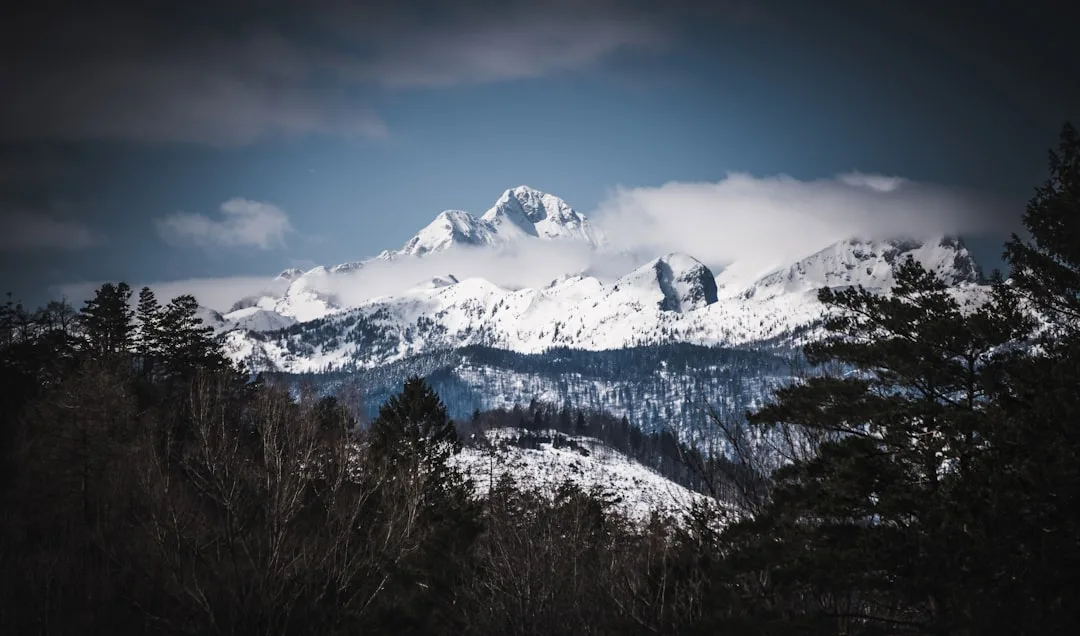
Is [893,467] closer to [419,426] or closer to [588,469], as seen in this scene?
[419,426]

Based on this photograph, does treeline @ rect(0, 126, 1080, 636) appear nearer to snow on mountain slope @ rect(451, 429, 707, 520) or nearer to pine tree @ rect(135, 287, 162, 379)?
pine tree @ rect(135, 287, 162, 379)

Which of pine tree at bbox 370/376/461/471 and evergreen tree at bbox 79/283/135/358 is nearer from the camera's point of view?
pine tree at bbox 370/376/461/471

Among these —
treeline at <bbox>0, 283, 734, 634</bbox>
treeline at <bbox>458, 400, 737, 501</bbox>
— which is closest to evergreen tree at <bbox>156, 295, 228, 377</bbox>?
treeline at <bbox>0, 283, 734, 634</bbox>

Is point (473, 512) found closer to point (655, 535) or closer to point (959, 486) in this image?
point (655, 535)

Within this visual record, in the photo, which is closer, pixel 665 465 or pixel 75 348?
pixel 75 348

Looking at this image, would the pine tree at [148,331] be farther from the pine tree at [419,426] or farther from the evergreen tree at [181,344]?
the pine tree at [419,426]

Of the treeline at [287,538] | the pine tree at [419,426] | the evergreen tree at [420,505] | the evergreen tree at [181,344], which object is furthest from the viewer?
the evergreen tree at [181,344]

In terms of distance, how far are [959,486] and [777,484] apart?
458cm

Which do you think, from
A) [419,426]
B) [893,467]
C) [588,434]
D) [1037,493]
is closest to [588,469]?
[419,426]

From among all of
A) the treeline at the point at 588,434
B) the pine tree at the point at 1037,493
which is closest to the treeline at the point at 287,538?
the pine tree at the point at 1037,493

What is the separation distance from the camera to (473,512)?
28.0 m

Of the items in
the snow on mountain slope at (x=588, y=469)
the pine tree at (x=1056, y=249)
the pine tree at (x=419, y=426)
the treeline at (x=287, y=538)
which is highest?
the pine tree at (x=1056, y=249)

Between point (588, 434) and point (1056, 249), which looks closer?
point (1056, 249)

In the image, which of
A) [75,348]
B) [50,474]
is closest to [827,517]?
[50,474]
